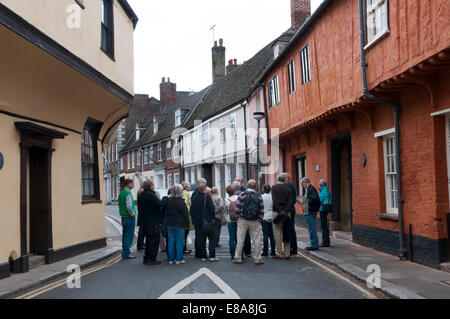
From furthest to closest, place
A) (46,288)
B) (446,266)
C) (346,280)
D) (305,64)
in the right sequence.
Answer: (305,64)
(446,266)
(346,280)
(46,288)

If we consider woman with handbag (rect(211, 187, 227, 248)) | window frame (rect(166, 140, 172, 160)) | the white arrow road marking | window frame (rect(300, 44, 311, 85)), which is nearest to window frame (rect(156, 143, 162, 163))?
window frame (rect(166, 140, 172, 160))

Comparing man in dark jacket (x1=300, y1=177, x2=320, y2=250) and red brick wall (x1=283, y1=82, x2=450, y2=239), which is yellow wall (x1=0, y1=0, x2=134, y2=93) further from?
red brick wall (x1=283, y1=82, x2=450, y2=239)

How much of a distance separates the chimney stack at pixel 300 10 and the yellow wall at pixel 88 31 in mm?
11687

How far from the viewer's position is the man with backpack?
979cm

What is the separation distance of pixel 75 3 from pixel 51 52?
6.51ft

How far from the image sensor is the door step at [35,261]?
941 cm

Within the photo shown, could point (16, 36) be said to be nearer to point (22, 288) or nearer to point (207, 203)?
point (22, 288)

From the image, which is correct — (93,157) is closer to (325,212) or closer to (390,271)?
(325,212)

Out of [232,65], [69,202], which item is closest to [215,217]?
[69,202]

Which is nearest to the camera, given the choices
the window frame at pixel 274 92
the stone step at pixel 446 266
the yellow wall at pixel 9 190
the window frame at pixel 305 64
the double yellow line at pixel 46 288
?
the double yellow line at pixel 46 288

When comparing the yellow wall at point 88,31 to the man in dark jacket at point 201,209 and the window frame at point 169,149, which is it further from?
the window frame at point 169,149

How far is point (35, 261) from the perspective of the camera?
9.59 metres

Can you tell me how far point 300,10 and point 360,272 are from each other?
18.2m

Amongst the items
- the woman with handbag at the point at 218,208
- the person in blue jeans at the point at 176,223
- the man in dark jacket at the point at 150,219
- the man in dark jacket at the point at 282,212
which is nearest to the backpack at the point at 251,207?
the man in dark jacket at the point at 282,212
